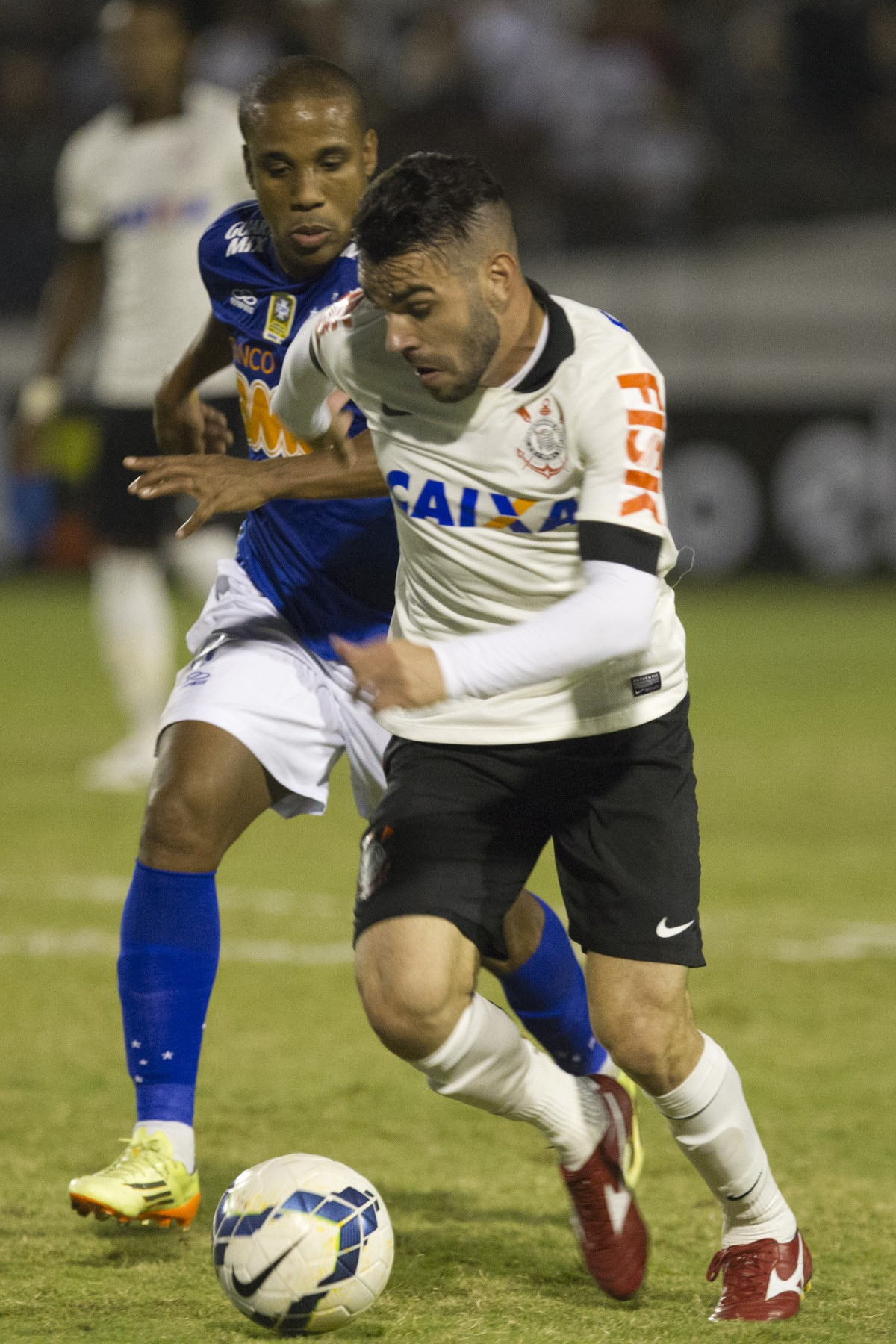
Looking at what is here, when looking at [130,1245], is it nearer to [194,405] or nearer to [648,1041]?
[648,1041]

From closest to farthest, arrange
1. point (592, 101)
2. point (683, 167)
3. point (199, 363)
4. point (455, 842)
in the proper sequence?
point (455, 842) → point (199, 363) → point (683, 167) → point (592, 101)

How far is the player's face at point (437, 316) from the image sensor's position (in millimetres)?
2758

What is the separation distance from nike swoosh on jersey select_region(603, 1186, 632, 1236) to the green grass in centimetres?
12

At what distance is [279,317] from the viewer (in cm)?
359

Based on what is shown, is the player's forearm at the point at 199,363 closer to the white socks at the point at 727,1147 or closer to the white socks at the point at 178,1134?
the white socks at the point at 178,1134

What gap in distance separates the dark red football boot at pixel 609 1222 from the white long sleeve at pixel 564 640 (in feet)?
2.87

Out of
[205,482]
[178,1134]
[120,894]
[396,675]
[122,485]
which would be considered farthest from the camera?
[122,485]

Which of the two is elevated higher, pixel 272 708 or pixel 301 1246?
pixel 272 708

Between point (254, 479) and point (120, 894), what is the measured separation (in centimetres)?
308

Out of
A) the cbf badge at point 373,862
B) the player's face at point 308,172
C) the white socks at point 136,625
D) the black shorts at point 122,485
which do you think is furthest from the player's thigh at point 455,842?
the white socks at point 136,625

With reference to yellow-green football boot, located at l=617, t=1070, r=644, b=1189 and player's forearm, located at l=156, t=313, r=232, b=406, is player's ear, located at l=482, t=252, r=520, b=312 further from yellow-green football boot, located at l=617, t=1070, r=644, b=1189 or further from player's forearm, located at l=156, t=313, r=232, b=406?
yellow-green football boot, located at l=617, t=1070, r=644, b=1189

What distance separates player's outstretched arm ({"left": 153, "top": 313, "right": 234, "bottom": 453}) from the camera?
3.71m

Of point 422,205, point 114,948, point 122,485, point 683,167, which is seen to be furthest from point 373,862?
point 683,167

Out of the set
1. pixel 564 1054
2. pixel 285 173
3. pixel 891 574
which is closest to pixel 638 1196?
pixel 564 1054
